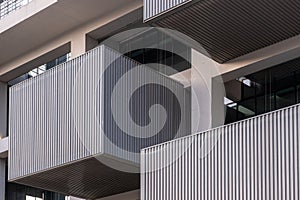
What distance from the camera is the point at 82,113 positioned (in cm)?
1906

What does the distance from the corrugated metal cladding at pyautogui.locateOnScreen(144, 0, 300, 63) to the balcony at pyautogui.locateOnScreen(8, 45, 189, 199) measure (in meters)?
1.91

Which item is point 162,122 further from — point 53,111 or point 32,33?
point 32,33

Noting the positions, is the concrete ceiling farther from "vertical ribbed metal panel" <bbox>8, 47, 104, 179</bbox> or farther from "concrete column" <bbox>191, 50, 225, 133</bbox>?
"concrete column" <bbox>191, 50, 225, 133</bbox>

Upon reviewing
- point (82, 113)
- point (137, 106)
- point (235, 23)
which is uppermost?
point (235, 23)

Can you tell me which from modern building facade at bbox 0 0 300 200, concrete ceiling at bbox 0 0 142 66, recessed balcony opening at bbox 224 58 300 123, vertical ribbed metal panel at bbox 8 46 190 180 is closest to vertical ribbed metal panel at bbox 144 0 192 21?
modern building facade at bbox 0 0 300 200

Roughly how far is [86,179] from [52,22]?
15.6 feet

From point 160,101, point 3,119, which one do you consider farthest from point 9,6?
point 160,101

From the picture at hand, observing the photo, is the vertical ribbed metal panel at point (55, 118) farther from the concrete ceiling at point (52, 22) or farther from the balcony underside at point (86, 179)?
the concrete ceiling at point (52, 22)

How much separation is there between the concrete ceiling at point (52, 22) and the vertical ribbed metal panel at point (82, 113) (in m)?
2.26

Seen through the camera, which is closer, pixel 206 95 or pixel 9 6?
pixel 206 95

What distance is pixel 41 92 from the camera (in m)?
20.5

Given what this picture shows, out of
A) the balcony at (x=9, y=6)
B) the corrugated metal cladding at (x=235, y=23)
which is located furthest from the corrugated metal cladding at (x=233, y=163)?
the balcony at (x=9, y=6)

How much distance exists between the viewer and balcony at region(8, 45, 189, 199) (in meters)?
18.7

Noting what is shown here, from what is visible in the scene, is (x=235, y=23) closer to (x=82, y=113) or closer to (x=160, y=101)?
(x=160, y=101)
